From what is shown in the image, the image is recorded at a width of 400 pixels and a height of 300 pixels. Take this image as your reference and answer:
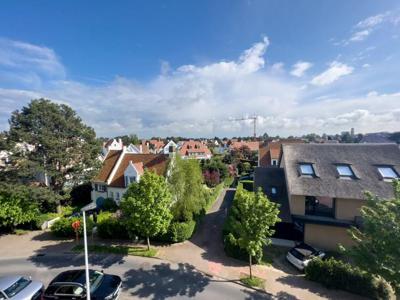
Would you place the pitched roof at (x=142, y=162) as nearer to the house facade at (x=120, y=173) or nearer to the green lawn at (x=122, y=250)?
the house facade at (x=120, y=173)

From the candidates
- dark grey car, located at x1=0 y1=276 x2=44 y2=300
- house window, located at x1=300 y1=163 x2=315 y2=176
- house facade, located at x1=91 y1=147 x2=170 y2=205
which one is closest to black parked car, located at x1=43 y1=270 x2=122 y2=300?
dark grey car, located at x1=0 y1=276 x2=44 y2=300

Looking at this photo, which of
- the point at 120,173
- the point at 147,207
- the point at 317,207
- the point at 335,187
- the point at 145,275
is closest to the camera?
the point at 145,275

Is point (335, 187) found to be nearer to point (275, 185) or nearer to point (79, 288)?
point (275, 185)

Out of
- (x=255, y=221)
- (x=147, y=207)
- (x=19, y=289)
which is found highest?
(x=147, y=207)

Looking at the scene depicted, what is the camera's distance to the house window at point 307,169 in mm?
22828

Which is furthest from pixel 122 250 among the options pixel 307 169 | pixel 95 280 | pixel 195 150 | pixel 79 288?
pixel 195 150

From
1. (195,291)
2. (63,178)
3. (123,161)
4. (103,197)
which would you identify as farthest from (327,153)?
(63,178)

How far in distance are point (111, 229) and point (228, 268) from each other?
1214 centimetres

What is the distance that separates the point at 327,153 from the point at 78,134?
30094mm

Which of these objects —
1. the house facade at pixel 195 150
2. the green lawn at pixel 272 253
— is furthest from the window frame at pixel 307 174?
Result: the house facade at pixel 195 150

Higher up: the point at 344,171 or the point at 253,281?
the point at 344,171

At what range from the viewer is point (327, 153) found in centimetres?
2500

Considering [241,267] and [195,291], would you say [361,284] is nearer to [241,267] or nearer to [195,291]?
[241,267]

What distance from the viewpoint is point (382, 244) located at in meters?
12.0
